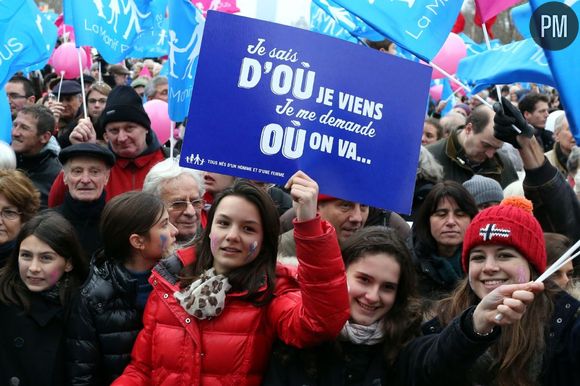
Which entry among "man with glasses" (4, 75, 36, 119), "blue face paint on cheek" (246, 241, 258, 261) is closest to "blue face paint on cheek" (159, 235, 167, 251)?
"blue face paint on cheek" (246, 241, 258, 261)

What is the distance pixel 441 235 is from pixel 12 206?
87.6 inches

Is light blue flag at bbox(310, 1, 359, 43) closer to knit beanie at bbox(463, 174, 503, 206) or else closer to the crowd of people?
knit beanie at bbox(463, 174, 503, 206)

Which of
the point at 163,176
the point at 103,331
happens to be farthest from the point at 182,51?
the point at 103,331

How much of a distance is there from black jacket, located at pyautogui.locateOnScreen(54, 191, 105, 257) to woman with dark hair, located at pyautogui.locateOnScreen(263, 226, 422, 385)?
1921mm

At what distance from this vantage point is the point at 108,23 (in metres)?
6.88

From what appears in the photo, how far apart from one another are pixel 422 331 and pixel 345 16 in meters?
3.86

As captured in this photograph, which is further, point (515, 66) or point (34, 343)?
point (515, 66)

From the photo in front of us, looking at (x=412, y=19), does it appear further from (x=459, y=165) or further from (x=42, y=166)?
(x=42, y=166)

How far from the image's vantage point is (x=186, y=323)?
3.46 metres

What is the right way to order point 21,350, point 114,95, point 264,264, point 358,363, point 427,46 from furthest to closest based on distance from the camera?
point 114,95
point 427,46
point 21,350
point 264,264
point 358,363

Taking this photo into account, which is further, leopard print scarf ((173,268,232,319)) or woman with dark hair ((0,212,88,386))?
woman with dark hair ((0,212,88,386))

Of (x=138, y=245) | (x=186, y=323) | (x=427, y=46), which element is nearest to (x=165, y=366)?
(x=186, y=323)

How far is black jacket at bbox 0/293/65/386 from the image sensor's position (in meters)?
4.01

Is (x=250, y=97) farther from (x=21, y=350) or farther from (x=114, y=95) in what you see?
(x=114, y=95)
